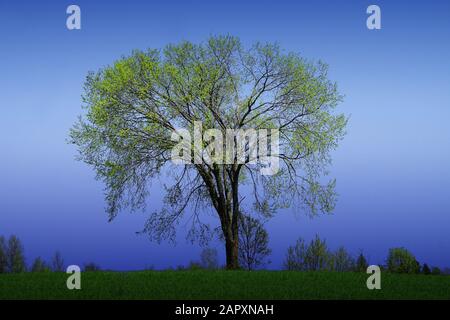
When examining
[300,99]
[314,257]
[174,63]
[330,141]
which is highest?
[174,63]

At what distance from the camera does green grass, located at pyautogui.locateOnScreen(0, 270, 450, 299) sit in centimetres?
1834

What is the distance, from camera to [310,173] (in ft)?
92.8

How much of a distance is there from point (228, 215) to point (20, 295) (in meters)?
12.0

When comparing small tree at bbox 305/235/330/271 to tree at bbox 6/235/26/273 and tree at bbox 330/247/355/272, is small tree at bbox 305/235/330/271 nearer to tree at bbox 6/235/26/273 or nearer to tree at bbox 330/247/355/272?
tree at bbox 330/247/355/272

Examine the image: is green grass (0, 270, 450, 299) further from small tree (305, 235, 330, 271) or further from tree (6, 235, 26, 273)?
tree (6, 235, 26, 273)

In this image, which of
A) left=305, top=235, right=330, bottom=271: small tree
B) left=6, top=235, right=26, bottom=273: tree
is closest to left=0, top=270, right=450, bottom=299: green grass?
left=305, top=235, right=330, bottom=271: small tree

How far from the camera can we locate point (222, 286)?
20.0m

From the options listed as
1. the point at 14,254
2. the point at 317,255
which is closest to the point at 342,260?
the point at 317,255

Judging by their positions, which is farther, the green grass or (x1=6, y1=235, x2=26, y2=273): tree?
(x1=6, y1=235, x2=26, y2=273): tree

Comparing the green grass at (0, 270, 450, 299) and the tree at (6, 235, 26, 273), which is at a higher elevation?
the green grass at (0, 270, 450, 299)

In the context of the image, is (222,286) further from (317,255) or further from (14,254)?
(14,254)

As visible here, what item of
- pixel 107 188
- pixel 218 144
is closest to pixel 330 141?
pixel 218 144
